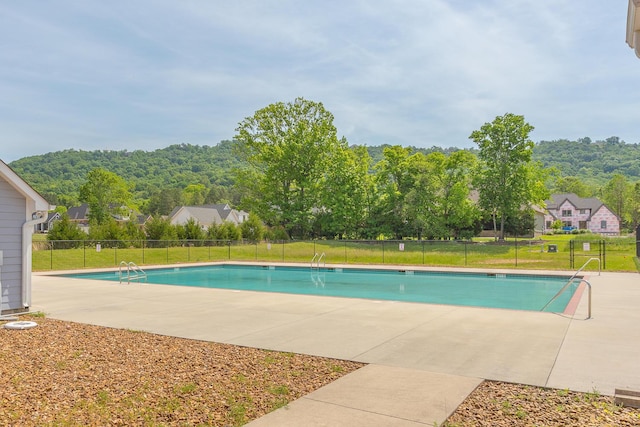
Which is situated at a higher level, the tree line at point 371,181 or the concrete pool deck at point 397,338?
the tree line at point 371,181

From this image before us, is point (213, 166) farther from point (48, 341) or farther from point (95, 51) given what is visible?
point (48, 341)

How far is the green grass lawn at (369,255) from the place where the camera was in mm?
24203

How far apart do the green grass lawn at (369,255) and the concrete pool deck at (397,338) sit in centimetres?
1106

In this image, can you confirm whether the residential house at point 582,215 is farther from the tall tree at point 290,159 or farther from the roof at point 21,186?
the roof at point 21,186

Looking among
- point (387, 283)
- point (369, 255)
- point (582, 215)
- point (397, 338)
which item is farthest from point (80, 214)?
point (582, 215)

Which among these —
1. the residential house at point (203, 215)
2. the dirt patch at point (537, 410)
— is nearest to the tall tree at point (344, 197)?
the residential house at point (203, 215)

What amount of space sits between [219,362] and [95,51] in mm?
16073

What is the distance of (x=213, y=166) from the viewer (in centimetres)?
12656

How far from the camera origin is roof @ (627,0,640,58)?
2.15m

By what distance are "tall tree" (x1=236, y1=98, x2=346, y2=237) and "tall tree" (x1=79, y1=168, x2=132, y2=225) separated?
16.7m

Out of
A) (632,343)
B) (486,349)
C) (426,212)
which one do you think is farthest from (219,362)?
(426,212)

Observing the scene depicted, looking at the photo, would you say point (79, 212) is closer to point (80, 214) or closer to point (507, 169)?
point (80, 214)

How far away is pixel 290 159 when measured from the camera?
46.4 m

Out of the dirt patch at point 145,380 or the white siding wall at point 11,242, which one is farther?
the white siding wall at point 11,242
